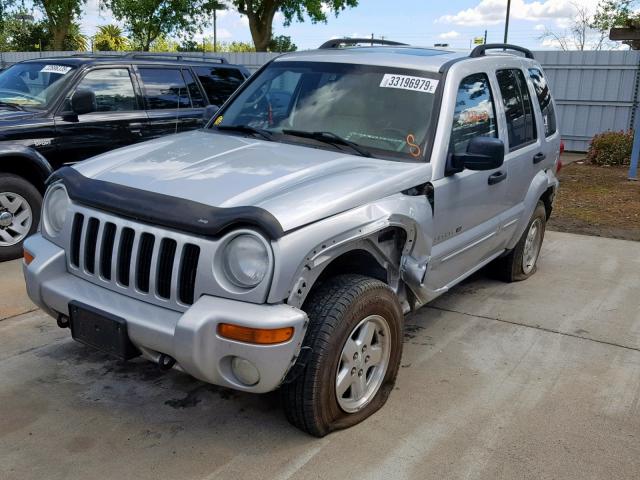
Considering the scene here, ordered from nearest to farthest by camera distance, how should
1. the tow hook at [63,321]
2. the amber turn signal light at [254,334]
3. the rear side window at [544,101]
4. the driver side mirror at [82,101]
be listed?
the amber turn signal light at [254,334]
the tow hook at [63,321]
the rear side window at [544,101]
the driver side mirror at [82,101]

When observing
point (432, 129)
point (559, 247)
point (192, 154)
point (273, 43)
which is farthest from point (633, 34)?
point (273, 43)

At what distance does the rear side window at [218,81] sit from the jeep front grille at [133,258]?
472 centimetres

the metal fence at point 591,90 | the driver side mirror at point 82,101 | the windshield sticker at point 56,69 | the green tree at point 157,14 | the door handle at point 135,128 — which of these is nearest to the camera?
the driver side mirror at point 82,101

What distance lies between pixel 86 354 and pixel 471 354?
242cm

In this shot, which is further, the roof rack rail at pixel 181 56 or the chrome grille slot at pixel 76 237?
the roof rack rail at pixel 181 56

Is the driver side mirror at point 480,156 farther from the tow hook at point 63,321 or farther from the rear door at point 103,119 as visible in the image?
the rear door at point 103,119

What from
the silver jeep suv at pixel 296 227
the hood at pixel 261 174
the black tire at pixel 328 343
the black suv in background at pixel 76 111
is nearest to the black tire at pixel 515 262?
the silver jeep suv at pixel 296 227

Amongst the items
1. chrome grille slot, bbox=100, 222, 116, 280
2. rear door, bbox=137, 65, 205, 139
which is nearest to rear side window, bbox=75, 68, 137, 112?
rear door, bbox=137, 65, 205, 139

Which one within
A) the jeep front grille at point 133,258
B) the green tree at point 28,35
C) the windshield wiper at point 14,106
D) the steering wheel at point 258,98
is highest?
the green tree at point 28,35

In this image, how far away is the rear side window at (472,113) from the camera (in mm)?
3918

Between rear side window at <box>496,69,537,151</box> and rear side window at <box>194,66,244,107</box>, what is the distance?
3737 millimetres

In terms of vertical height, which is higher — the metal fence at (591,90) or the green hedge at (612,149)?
the metal fence at (591,90)

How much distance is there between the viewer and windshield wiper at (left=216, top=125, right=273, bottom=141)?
3.96m

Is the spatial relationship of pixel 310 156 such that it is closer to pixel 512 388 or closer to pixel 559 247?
pixel 512 388
